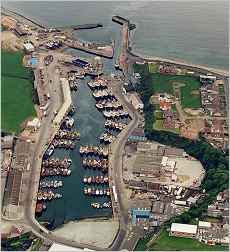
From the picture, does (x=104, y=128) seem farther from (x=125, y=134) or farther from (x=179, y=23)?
(x=179, y=23)

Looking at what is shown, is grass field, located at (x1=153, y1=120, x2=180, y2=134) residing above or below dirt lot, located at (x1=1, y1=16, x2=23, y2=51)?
below

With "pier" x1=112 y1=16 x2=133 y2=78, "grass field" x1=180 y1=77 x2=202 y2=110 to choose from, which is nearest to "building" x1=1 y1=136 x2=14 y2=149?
"pier" x1=112 y1=16 x2=133 y2=78

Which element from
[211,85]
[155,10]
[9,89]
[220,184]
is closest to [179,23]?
[155,10]

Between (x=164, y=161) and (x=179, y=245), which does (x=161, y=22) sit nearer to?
(x=164, y=161)

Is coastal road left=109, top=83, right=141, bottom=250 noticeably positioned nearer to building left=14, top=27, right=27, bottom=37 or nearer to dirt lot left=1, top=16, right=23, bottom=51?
dirt lot left=1, top=16, right=23, bottom=51

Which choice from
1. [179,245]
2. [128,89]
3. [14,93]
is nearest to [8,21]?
[14,93]

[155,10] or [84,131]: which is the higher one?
[155,10]
